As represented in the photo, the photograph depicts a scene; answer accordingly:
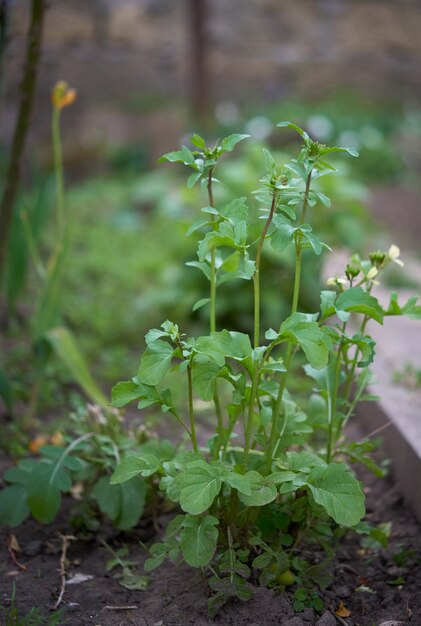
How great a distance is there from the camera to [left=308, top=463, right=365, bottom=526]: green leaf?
56.1 inches

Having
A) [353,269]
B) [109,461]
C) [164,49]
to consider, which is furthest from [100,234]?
[164,49]

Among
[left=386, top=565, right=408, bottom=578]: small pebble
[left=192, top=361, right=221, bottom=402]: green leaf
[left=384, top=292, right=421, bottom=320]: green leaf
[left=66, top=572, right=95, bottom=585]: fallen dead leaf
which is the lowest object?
[left=66, top=572, right=95, bottom=585]: fallen dead leaf

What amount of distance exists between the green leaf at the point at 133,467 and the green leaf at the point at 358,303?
1.66 ft

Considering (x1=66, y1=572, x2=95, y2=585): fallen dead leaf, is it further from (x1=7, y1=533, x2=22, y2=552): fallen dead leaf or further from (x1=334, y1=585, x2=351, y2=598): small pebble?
(x1=334, y1=585, x2=351, y2=598): small pebble

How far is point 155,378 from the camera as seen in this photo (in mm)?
1471

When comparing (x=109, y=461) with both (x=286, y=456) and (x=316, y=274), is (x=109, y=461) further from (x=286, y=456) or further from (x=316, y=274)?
(x=316, y=274)

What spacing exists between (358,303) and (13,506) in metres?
1.00

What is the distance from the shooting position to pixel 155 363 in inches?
58.8

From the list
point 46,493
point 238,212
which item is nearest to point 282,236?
point 238,212

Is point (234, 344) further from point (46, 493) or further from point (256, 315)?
point (46, 493)

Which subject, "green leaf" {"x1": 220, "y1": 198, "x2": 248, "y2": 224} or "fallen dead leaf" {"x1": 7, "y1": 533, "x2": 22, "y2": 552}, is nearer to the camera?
"green leaf" {"x1": 220, "y1": 198, "x2": 248, "y2": 224}

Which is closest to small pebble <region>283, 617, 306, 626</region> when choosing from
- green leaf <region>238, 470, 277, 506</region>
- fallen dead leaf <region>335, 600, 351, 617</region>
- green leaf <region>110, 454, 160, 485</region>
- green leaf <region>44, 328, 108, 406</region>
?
fallen dead leaf <region>335, 600, 351, 617</region>

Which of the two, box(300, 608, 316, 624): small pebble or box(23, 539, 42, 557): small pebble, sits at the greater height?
box(300, 608, 316, 624): small pebble

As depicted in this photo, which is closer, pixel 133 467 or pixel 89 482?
pixel 133 467
